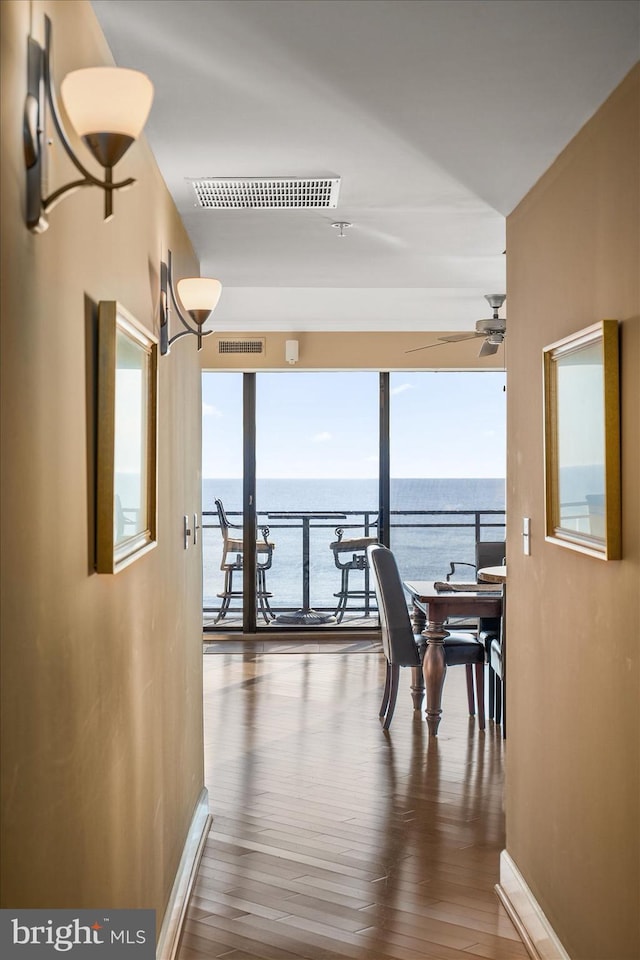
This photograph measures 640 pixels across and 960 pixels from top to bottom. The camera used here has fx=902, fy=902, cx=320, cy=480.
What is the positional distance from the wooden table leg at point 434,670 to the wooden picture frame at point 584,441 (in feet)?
8.55

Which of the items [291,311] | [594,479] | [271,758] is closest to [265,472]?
[291,311]

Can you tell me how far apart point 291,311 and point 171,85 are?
5010mm

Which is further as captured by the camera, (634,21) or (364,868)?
(364,868)

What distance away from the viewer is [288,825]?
148 inches

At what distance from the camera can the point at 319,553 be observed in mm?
7980

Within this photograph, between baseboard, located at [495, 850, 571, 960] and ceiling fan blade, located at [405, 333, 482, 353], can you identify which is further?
ceiling fan blade, located at [405, 333, 482, 353]

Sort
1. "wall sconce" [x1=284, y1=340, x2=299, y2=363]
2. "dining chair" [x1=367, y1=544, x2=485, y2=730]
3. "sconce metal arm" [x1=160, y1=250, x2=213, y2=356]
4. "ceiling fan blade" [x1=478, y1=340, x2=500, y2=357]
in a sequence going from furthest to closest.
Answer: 1. "wall sconce" [x1=284, y1=340, x2=299, y2=363]
2. "ceiling fan blade" [x1=478, y1=340, x2=500, y2=357]
3. "dining chair" [x1=367, y1=544, x2=485, y2=730]
4. "sconce metal arm" [x1=160, y1=250, x2=213, y2=356]

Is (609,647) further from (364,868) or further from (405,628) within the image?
(405,628)

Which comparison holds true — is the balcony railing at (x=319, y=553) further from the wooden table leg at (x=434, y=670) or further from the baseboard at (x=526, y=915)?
the baseboard at (x=526, y=915)

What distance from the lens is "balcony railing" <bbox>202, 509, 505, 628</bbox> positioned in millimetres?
7938

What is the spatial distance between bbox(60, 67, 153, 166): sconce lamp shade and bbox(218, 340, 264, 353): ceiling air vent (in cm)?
642

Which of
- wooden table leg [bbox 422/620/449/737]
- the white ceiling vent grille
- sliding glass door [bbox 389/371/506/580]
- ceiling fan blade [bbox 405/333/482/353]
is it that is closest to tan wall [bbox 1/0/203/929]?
the white ceiling vent grille

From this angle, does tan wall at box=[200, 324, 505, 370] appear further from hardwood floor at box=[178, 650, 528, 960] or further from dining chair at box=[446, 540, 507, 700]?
hardwood floor at box=[178, 650, 528, 960]

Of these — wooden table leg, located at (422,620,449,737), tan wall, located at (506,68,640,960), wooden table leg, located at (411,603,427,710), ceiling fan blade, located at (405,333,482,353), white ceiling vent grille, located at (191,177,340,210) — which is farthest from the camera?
ceiling fan blade, located at (405,333,482,353)
